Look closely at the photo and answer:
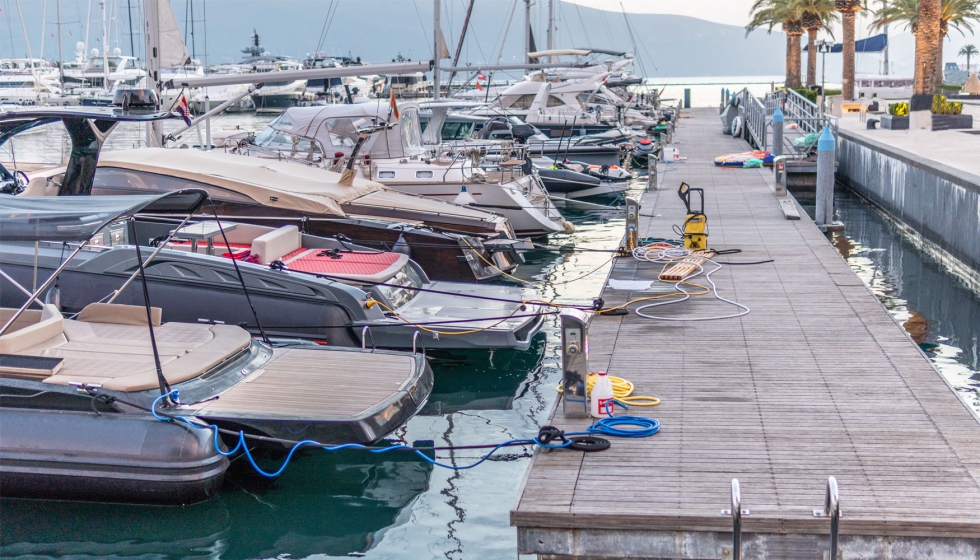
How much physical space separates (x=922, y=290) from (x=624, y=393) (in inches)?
341

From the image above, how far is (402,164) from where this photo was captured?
16.8 metres

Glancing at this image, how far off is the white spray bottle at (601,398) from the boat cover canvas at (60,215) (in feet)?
10.6

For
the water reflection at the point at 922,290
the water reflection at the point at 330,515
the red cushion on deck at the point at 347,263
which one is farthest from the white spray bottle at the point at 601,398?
the water reflection at the point at 922,290

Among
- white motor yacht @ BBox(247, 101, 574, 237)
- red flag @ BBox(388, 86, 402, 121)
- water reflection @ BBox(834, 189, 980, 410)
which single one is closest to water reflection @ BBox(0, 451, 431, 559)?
water reflection @ BBox(834, 189, 980, 410)

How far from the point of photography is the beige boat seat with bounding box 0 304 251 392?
264 inches

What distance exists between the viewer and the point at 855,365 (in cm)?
746

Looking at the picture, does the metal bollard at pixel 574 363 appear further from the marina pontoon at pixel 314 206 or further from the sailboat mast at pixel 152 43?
the sailboat mast at pixel 152 43

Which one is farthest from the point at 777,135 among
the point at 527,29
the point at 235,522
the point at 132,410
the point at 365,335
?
the point at 132,410

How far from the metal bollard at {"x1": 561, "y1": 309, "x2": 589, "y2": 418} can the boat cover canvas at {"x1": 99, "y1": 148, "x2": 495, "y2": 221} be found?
21.4 ft

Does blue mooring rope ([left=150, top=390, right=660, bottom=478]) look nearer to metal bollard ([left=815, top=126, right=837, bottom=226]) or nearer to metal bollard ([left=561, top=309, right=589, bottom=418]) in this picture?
metal bollard ([left=561, top=309, right=589, bottom=418])

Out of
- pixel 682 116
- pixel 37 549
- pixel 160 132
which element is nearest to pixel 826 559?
pixel 37 549

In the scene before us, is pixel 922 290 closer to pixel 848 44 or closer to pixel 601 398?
pixel 601 398

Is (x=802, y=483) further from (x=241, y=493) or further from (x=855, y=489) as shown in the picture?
(x=241, y=493)

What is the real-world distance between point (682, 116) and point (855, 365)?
42.6 m
